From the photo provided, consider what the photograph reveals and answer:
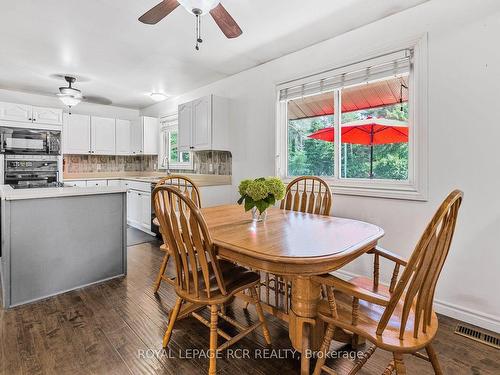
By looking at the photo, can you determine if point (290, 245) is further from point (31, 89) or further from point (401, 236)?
point (31, 89)

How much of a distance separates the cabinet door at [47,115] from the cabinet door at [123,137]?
1.09m

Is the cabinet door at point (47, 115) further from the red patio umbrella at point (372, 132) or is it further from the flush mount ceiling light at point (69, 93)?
the red patio umbrella at point (372, 132)

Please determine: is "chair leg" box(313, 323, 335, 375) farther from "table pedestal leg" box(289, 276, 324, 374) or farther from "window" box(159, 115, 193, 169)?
"window" box(159, 115, 193, 169)

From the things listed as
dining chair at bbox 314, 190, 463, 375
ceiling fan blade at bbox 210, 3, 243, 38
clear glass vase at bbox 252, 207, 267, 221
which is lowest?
dining chair at bbox 314, 190, 463, 375

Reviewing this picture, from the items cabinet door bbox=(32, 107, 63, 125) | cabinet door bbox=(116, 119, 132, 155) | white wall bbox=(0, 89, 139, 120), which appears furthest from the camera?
cabinet door bbox=(116, 119, 132, 155)

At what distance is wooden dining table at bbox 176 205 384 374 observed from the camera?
119cm

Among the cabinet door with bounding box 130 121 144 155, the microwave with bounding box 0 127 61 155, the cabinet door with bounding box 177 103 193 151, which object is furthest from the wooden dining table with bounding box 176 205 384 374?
the cabinet door with bounding box 130 121 144 155

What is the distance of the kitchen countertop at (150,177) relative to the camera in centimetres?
420

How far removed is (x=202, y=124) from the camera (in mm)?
3955

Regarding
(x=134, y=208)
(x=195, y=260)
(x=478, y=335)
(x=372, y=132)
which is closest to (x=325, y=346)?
(x=195, y=260)

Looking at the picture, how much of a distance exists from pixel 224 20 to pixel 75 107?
4742mm

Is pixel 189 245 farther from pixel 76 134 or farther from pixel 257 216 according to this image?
pixel 76 134

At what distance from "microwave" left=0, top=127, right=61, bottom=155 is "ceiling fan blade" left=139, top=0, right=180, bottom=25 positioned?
3.75m

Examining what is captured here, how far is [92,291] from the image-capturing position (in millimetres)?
2457
